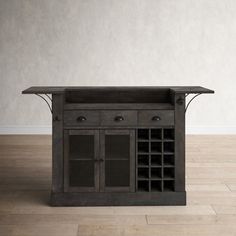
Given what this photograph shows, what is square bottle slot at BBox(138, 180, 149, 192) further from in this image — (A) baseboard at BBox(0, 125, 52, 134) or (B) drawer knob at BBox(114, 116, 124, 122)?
(A) baseboard at BBox(0, 125, 52, 134)

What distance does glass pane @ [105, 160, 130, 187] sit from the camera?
3.36 m

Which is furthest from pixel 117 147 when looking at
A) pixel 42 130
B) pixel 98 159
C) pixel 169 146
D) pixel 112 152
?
pixel 42 130

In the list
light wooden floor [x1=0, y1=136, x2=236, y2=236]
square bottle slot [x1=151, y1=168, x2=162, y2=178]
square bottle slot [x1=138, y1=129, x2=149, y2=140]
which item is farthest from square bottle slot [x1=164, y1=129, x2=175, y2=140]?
light wooden floor [x1=0, y1=136, x2=236, y2=236]

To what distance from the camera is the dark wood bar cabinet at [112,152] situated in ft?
10.9

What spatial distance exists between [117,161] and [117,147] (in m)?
0.10

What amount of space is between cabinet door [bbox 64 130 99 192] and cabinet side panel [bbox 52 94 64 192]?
4 cm

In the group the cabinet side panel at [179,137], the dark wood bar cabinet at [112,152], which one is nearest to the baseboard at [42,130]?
the dark wood bar cabinet at [112,152]

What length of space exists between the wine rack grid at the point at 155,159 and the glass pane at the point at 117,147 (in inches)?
3.5

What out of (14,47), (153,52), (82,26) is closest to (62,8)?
(82,26)

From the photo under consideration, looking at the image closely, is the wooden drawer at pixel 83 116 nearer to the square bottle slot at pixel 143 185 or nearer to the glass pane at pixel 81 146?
the glass pane at pixel 81 146

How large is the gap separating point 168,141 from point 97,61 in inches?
135

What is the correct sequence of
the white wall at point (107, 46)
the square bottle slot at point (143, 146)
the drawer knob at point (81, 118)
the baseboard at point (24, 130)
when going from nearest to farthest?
the drawer knob at point (81, 118) < the square bottle slot at point (143, 146) < the white wall at point (107, 46) < the baseboard at point (24, 130)

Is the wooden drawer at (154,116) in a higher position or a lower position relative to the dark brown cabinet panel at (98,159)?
higher

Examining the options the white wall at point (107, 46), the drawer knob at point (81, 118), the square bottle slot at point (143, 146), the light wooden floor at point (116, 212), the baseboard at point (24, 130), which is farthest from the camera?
the baseboard at point (24, 130)
